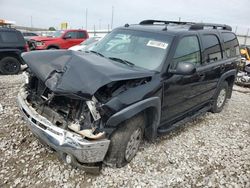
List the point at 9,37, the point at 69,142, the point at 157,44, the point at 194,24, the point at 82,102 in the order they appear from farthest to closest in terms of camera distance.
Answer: the point at 9,37
the point at 194,24
the point at 157,44
the point at 82,102
the point at 69,142

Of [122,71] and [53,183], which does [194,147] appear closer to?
[122,71]

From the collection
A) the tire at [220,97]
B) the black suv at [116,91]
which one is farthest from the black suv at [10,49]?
the tire at [220,97]

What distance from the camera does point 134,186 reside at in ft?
9.99

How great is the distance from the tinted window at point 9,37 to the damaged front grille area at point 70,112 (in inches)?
269

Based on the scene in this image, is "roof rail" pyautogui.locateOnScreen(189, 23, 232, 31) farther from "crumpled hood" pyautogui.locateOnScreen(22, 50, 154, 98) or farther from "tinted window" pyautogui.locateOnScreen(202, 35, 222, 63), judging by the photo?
"crumpled hood" pyautogui.locateOnScreen(22, 50, 154, 98)

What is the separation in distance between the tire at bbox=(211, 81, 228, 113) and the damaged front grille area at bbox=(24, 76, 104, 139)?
3.64 metres

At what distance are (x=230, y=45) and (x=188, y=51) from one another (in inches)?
85.6

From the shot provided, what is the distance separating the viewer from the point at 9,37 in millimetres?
9125

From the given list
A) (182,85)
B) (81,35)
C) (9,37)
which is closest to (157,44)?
(182,85)

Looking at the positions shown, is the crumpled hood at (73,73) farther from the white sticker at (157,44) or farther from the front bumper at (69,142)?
the white sticker at (157,44)

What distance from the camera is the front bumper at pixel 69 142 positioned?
2.61 m

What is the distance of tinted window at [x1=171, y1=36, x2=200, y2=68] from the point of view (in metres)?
3.77

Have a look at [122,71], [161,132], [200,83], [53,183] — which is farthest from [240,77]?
[53,183]

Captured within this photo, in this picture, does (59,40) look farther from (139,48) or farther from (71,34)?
(139,48)
